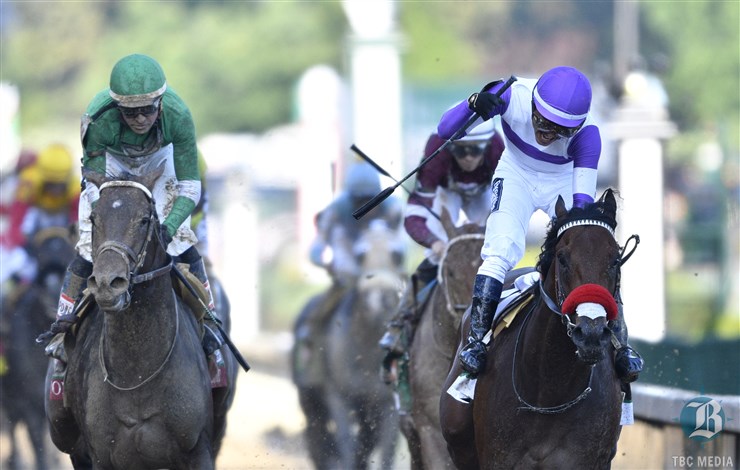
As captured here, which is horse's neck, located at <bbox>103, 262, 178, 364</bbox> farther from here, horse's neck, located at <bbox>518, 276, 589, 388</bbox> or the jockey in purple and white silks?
horse's neck, located at <bbox>518, 276, 589, 388</bbox>

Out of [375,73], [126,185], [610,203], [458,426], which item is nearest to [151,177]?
[126,185]

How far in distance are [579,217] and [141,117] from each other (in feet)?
8.69

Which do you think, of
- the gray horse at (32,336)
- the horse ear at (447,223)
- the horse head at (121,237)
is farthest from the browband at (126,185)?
the gray horse at (32,336)

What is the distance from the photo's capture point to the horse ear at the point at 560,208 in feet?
24.3

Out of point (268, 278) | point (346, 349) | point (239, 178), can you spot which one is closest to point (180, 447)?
point (346, 349)

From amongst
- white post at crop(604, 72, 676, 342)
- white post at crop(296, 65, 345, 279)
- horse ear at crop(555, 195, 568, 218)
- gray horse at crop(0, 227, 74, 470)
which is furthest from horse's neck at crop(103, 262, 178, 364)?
white post at crop(296, 65, 345, 279)

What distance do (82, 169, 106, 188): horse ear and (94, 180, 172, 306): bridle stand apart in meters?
0.11

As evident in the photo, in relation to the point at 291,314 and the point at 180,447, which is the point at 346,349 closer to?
Result: the point at 180,447

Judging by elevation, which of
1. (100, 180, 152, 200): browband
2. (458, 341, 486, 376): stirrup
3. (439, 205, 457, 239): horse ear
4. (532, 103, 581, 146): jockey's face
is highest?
(532, 103, 581, 146): jockey's face

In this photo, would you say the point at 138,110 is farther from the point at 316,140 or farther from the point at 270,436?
the point at 316,140

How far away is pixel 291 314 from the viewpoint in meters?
27.8

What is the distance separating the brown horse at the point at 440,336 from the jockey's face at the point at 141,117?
2197mm

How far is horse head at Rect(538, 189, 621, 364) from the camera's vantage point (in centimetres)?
686

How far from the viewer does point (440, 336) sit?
1004 centimetres
